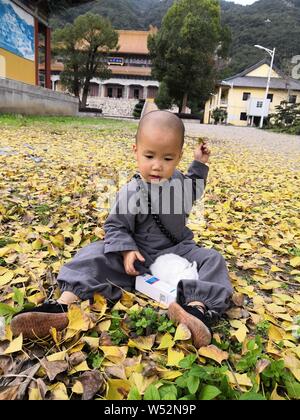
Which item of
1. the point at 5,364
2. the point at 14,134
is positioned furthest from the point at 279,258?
the point at 14,134

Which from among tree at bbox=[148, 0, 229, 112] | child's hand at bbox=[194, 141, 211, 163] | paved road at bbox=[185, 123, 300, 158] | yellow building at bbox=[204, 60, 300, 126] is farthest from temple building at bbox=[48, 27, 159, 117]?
child's hand at bbox=[194, 141, 211, 163]

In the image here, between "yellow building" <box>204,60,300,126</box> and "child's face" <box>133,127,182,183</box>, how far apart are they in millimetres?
37223

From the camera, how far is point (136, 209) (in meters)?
1.70

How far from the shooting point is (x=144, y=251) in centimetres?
176

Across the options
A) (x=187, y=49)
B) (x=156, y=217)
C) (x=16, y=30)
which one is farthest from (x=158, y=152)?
(x=187, y=49)

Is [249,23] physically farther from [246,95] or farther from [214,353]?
[214,353]

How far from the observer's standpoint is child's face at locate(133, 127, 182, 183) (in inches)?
60.6

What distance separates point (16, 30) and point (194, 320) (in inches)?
585

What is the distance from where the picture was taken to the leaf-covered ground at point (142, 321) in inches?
43.5

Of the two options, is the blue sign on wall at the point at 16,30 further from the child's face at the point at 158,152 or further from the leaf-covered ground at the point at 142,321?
the child's face at the point at 158,152

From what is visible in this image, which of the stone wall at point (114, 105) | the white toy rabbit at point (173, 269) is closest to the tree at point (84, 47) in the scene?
the stone wall at point (114, 105)

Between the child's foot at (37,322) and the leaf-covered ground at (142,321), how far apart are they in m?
0.03

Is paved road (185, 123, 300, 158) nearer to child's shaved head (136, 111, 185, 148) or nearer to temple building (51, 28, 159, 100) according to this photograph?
child's shaved head (136, 111, 185, 148)
